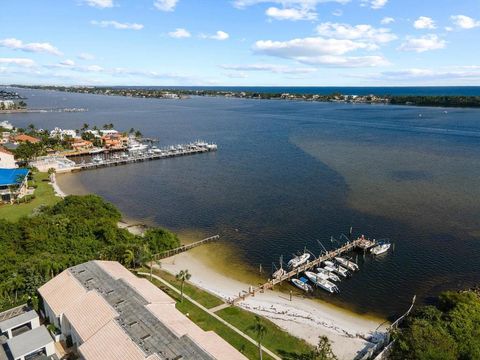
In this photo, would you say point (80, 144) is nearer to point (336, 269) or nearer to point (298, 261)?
point (298, 261)

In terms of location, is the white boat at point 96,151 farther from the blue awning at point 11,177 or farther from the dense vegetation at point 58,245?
the dense vegetation at point 58,245

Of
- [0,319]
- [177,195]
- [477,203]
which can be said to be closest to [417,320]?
[0,319]

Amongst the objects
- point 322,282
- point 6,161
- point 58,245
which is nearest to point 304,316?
point 322,282

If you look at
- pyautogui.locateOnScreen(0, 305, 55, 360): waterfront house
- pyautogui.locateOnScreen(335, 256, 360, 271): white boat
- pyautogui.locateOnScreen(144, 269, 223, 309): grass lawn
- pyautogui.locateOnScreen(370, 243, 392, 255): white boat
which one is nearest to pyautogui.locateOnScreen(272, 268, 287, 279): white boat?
pyautogui.locateOnScreen(335, 256, 360, 271): white boat

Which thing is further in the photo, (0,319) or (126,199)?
(126,199)

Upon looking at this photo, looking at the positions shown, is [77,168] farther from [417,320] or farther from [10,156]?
[417,320]

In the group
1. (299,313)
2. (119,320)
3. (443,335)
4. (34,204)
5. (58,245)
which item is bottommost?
(299,313)
